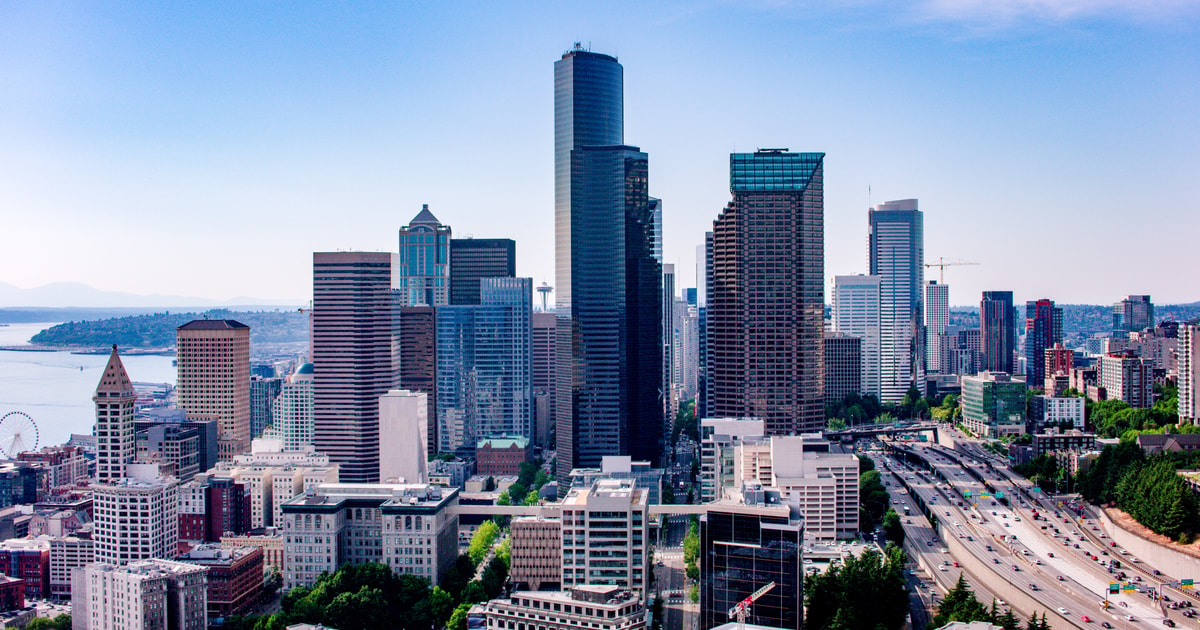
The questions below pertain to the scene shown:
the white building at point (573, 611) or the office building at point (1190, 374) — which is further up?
the office building at point (1190, 374)

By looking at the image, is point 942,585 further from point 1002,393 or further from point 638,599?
point 1002,393

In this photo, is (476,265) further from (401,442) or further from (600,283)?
(401,442)

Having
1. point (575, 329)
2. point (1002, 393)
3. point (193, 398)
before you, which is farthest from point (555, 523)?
point (1002, 393)

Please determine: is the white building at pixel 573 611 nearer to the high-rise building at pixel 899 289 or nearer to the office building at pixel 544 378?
the office building at pixel 544 378

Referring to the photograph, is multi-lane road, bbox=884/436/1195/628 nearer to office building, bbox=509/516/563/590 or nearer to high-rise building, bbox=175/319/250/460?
office building, bbox=509/516/563/590

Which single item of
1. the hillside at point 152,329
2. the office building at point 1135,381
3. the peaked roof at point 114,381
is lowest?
the office building at point 1135,381

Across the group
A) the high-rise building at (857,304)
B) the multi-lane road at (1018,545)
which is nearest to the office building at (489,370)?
the multi-lane road at (1018,545)

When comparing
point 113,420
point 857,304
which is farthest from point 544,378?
point 113,420
